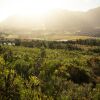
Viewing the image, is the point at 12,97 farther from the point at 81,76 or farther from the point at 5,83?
the point at 81,76

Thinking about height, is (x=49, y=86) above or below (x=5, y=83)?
below

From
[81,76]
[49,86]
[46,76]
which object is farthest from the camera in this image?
[81,76]

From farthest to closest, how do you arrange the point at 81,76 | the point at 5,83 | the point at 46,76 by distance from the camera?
1. the point at 81,76
2. the point at 46,76
3. the point at 5,83

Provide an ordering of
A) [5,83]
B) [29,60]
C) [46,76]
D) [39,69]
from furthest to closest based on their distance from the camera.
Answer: [29,60] → [39,69] → [46,76] → [5,83]

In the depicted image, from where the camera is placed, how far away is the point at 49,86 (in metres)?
105

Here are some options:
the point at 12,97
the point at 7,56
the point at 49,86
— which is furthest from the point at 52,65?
the point at 12,97

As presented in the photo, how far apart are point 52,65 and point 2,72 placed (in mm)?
77835

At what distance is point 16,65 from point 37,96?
85.0m

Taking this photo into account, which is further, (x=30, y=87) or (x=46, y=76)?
(x=46, y=76)

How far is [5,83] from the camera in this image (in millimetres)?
60812

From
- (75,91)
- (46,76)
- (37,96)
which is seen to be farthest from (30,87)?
(46,76)

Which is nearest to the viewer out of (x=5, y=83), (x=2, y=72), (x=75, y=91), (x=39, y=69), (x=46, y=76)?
(x=5, y=83)

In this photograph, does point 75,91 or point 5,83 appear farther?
point 75,91

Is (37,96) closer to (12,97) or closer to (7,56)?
(12,97)
